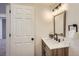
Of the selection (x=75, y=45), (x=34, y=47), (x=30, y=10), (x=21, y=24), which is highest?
(x=30, y=10)

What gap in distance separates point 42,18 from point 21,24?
80 cm

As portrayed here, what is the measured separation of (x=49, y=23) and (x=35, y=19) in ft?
1.66

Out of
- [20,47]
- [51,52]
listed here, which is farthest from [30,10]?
[51,52]

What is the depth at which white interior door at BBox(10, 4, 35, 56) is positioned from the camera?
340 centimetres

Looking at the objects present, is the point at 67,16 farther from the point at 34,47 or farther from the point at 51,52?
the point at 34,47

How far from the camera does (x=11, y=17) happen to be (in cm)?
337

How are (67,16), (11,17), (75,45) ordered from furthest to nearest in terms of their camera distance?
(11,17), (67,16), (75,45)

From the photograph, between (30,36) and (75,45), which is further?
(30,36)

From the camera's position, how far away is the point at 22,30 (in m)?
3.54

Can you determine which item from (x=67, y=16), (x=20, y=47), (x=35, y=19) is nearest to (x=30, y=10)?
(x=35, y=19)

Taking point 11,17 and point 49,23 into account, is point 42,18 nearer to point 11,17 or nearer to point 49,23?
point 49,23

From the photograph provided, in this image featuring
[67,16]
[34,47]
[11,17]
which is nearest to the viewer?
[67,16]

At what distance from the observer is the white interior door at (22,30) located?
3404 mm

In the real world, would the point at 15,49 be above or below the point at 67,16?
below
